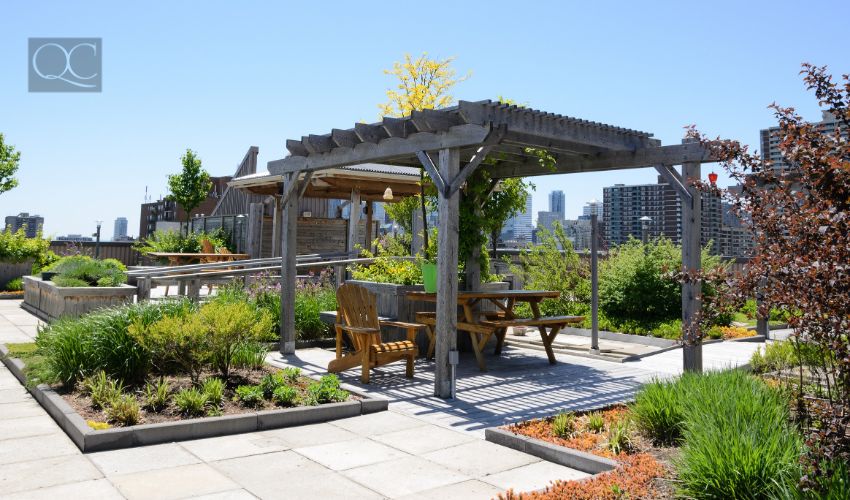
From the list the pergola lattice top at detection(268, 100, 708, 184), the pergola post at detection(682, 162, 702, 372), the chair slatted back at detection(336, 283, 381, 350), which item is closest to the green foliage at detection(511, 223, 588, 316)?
the pergola lattice top at detection(268, 100, 708, 184)

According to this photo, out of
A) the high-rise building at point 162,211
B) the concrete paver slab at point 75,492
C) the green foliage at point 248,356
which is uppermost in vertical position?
the high-rise building at point 162,211

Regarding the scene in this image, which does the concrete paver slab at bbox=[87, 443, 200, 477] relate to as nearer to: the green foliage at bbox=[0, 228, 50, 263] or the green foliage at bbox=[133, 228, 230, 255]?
the green foliage at bbox=[0, 228, 50, 263]

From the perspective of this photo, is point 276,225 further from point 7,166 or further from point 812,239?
point 812,239

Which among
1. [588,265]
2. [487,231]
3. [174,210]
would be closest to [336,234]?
[588,265]

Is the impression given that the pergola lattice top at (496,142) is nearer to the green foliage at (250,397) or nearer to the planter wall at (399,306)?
the planter wall at (399,306)

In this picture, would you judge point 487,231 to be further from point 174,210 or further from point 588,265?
point 174,210

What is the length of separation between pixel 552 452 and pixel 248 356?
132 inches

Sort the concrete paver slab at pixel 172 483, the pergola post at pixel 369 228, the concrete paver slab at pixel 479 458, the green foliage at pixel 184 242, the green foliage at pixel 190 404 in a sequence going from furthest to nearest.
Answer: the green foliage at pixel 184 242 < the pergola post at pixel 369 228 < the green foliage at pixel 190 404 < the concrete paver slab at pixel 479 458 < the concrete paver slab at pixel 172 483

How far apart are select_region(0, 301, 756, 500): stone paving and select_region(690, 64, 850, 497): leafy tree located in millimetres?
1506

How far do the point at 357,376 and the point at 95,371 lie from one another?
268cm

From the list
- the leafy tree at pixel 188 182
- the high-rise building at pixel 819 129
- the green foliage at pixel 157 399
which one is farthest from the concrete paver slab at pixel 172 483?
the leafy tree at pixel 188 182

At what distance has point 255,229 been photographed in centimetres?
1881

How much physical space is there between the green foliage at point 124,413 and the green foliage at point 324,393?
1369 millimetres

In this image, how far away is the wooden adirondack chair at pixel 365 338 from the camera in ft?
22.5
